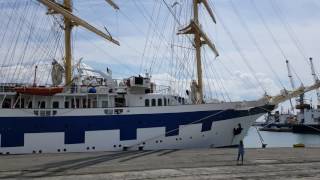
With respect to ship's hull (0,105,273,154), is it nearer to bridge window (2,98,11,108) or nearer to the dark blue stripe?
the dark blue stripe

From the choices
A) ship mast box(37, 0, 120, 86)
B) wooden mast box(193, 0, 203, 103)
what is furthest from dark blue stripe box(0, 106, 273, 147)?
ship mast box(37, 0, 120, 86)

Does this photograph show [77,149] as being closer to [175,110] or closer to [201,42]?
[175,110]

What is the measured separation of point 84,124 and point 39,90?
3607 mm

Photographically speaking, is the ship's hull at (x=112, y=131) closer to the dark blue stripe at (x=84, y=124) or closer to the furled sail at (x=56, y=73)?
the dark blue stripe at (x=84, y=124)

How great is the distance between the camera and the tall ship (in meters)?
27.3

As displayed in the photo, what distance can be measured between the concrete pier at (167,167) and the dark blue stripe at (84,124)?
514 cm

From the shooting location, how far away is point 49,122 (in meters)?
27.6

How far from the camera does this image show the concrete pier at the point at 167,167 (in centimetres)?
1623

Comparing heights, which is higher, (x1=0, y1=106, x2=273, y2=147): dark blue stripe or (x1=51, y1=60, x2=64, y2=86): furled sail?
(x1=51, y1=60, x2=64, y2=86): furled sail

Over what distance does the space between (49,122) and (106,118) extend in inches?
142

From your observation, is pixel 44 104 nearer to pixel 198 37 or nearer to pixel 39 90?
pixel 39 90

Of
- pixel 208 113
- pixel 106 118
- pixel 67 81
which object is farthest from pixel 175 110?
pixel 67 81

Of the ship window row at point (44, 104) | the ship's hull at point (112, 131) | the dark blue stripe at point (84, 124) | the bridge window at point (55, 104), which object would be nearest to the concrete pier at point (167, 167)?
the ship's hull at point (112, 131)

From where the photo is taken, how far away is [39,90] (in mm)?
27797
